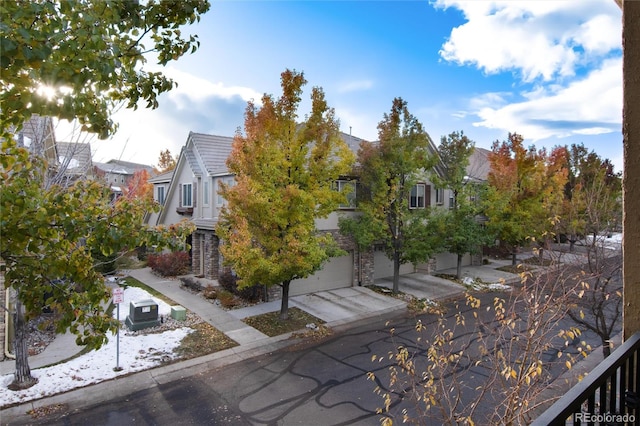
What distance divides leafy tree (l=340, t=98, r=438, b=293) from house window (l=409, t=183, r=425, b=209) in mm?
3201

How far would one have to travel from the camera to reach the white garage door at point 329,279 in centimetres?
1691

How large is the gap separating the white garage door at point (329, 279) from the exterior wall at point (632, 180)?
1429cm

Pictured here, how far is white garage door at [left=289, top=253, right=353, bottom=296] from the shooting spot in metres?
16.9

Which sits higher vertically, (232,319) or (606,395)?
(606,395)

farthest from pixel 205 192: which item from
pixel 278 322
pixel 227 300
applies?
pixel 278 322

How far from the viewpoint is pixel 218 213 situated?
18.6m

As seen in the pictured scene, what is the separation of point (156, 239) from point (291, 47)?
4.75 metres

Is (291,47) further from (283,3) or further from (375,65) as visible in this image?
(375,65)

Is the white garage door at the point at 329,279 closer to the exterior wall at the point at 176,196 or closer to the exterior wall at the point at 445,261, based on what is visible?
the exterior wall at the point at 445,261

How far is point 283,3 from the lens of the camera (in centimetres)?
661

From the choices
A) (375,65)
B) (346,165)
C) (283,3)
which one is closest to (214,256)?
(346,165)

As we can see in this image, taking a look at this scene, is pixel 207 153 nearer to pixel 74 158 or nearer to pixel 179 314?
pixel 179 314

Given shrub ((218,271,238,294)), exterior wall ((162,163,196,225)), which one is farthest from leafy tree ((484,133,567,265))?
exterior wall ((162,163,196,225))

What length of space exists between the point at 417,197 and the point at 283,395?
47.2 ft
